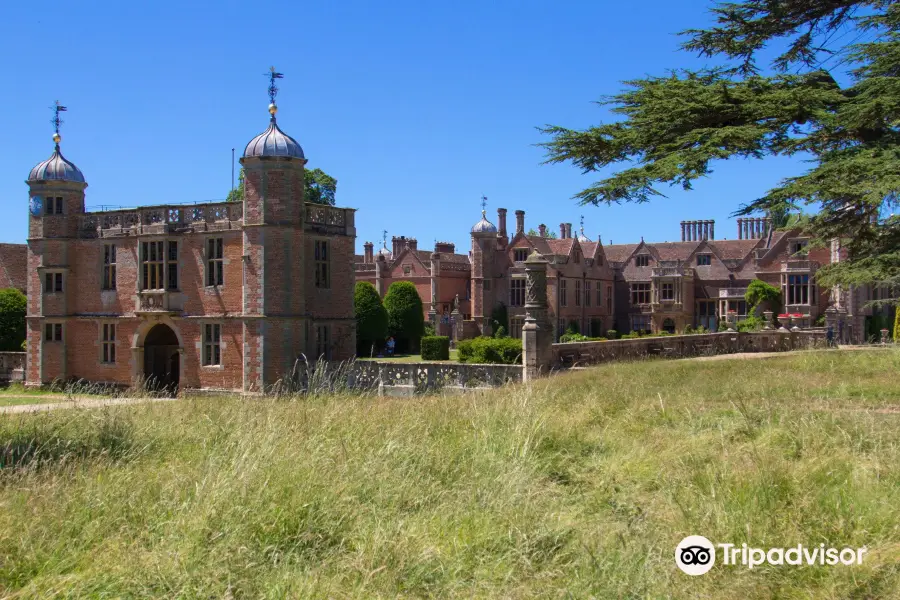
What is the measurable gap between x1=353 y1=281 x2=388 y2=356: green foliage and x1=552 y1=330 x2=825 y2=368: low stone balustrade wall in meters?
16.9

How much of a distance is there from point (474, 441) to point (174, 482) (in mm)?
2768

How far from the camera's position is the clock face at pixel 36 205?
26.7m

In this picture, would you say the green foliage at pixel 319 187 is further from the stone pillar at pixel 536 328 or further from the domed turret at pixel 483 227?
the stone pillar at pixel 536 328

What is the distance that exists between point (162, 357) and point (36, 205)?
21.2 feet

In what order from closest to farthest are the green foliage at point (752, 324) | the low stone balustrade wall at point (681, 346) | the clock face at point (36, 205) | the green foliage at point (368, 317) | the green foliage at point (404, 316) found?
1. the low stone balustrade wall at point (681, 346)
2. the clock face at point (36, 205)
3. the green foliage at point (368, 317)
4. the green foliage at point (752, 324)
5. the green foliage at point (404, 316)

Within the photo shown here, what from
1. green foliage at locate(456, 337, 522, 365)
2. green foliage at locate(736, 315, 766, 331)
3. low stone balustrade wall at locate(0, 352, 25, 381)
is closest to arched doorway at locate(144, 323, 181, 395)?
low stone balustrade wall at locate(0, 352, 25, 381)

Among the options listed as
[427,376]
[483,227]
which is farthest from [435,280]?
[427,376]

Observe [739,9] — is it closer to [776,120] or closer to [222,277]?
[776,120]

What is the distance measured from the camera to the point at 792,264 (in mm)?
43938

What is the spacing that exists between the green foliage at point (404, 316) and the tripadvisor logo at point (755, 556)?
36.8 meters

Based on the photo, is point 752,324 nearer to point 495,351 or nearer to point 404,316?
point 404,316

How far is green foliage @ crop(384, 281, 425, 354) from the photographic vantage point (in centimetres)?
4209

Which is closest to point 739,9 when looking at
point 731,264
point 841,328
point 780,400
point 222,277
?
point 780,400

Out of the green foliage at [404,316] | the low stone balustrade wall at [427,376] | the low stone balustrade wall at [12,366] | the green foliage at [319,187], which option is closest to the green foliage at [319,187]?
the green foliage at [319,187]
